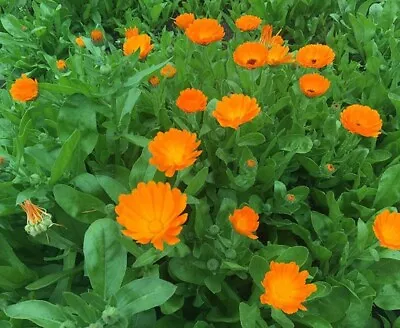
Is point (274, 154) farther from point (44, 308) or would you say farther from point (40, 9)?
point (40, 9)

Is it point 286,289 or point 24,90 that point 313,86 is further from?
point 24,90

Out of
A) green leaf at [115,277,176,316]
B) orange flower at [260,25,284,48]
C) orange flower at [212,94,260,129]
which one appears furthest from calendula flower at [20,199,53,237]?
orange flower at [260,25,284,48]

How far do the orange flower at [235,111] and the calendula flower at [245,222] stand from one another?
0.74ft

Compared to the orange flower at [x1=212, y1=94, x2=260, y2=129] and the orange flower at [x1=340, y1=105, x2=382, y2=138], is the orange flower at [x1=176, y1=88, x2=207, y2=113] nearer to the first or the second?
the orange flower at [x1=212, y1=94, x2=260, y2=129]

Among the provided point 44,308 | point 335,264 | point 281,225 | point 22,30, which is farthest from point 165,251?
point 22,30

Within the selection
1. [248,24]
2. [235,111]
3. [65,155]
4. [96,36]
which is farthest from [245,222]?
[248,24]

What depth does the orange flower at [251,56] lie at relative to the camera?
1483mm

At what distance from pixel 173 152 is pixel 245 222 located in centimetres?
23

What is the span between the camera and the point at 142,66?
69.3 inches

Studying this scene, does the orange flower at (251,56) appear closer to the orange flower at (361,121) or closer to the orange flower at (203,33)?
the orange flower at (203,33)

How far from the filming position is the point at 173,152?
3.85 ft

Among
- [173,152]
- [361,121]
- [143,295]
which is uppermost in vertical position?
→ [173,152]

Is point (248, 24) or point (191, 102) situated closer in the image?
point (191, 102)

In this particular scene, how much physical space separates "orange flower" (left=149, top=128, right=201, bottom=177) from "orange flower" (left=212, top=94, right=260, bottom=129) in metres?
0.16
